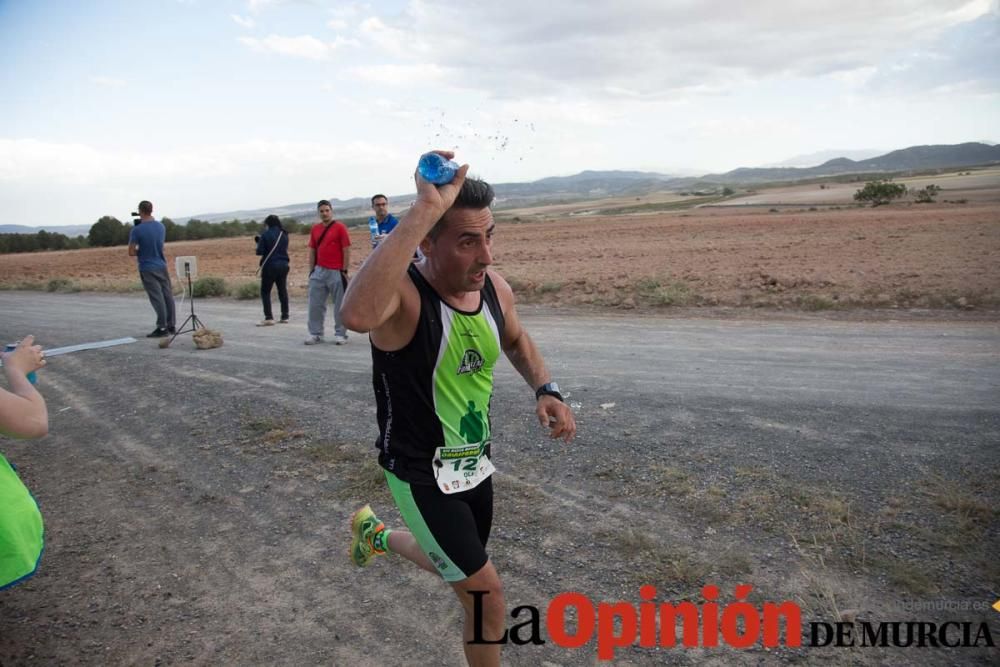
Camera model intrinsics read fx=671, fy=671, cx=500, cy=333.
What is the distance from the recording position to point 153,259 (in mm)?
11227

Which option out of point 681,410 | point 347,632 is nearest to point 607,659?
point 347,632

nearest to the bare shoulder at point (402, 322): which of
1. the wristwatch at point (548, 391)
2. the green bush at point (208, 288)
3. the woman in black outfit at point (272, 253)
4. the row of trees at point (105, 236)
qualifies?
the wristwatch at point (548, 391)

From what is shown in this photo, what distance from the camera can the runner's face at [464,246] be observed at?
2.40 metres

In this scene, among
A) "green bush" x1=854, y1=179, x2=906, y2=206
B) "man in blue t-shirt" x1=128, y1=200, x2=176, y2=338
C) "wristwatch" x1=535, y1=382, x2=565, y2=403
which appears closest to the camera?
"wristwatch" x1=535, y1=382, x2=565, y2=403

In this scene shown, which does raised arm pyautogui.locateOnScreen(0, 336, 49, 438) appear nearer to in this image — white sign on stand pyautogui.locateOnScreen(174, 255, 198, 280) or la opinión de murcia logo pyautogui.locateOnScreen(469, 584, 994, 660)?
la opinión de murcia logo pyautogui.locateOnScreen(469, 584, 994, 660)

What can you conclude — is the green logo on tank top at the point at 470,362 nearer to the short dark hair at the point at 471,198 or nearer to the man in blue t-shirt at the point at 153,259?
the short dark hair at the point at 471,198

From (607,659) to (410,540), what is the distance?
1.06 meters

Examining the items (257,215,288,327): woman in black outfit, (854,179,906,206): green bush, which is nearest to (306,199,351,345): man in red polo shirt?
(257,215,288,327): woman in black outfit

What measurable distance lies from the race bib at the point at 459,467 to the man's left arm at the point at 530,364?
33cm

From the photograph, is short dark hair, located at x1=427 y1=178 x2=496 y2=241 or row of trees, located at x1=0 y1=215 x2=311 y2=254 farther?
row of trees, located at x1=0 y1=215 x2=311 y2=254

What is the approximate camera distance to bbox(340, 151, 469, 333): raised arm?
214 centimetres

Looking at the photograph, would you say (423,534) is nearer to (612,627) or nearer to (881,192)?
(612,627)

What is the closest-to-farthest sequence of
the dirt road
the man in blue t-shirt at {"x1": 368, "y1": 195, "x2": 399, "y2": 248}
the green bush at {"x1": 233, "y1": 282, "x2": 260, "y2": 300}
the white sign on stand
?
the dirt road < the man in blue t-shirt at {"x1": 368, "y1": 195, "x2": 399, "y2": 248} < the white sign on stand < the green bush at {"x1": 233, "y1": 282, "x2": 260, "y2": 300}

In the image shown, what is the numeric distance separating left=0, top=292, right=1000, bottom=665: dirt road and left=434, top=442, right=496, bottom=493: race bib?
1045 millimetres
